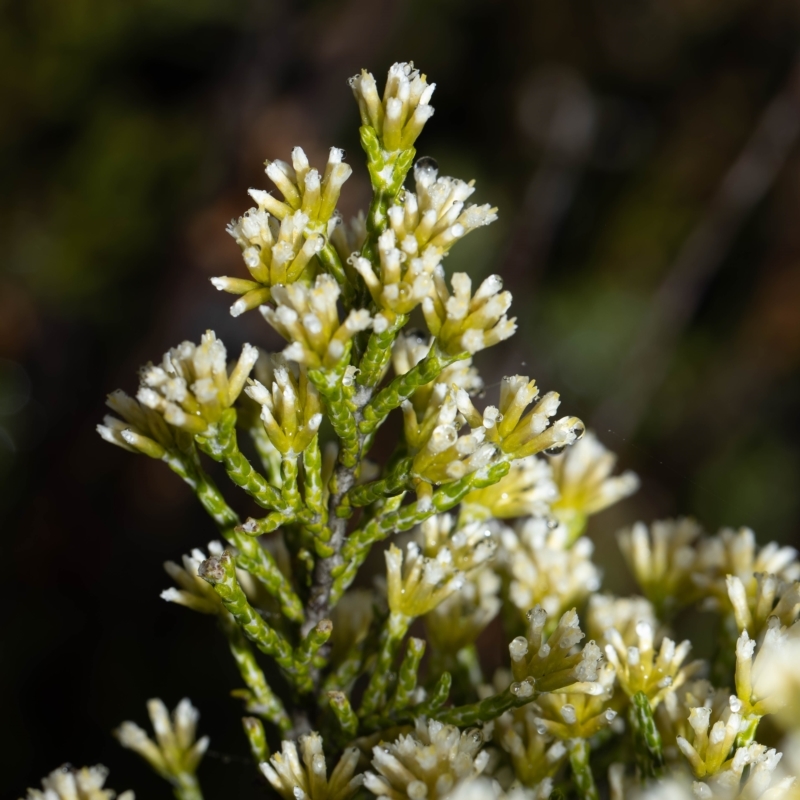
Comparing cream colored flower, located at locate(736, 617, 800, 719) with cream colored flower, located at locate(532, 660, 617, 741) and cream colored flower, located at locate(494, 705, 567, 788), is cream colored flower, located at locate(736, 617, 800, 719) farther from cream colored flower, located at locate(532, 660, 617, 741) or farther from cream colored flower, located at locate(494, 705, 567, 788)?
cream colored flower, located at locate(494, 705, 567, 788)

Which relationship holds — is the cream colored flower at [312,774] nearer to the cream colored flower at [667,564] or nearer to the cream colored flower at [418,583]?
the cream colored flower at [418,583]

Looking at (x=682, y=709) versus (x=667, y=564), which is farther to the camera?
(x=667, y=564)

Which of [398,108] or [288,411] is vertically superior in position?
[398,108]

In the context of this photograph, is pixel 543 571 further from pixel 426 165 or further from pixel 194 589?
pixel 426 165

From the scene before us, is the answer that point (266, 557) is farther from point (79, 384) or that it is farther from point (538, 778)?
point (79, 384)

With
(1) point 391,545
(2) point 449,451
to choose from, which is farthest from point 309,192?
(1) point 391,545

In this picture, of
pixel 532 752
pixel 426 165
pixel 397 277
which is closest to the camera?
pixel 397 277

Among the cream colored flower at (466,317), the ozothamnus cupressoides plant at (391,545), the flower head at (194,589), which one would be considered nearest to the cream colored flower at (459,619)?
the ozothamnus cupressoides plant at (391,545)
